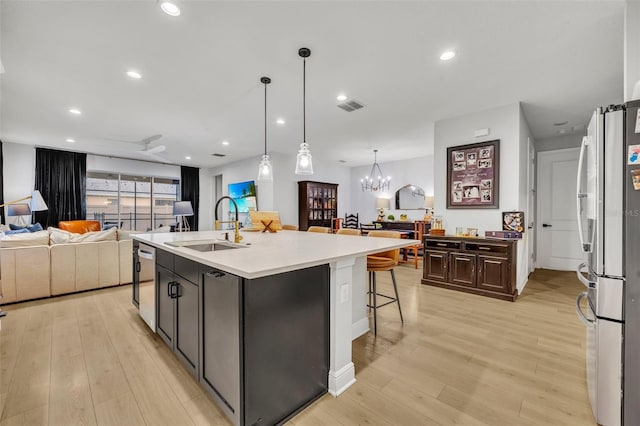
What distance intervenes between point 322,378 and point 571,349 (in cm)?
220

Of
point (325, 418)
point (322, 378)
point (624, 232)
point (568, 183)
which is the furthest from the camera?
point (568, 183)

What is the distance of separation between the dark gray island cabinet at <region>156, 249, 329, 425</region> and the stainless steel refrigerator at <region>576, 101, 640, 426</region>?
5.02 ft

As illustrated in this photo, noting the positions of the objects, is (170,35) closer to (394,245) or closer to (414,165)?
(394,245)

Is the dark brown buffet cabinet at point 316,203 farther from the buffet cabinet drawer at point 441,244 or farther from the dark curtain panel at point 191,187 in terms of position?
the dark curtain panel at point 191,187

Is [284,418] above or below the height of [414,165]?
below

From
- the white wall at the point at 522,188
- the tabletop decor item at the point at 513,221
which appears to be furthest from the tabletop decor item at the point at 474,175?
the white wall at the point at 522,188

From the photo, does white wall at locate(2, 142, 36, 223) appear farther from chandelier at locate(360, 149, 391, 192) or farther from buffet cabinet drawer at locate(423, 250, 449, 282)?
buffet cabinet drawer at locate(423, 250, 449, 282)

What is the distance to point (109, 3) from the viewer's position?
6.34 feet

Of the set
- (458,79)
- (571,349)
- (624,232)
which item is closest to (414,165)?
(458,79)

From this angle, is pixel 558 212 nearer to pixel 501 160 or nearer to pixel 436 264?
pixel 501 160

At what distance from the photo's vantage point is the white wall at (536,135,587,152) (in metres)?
5.07

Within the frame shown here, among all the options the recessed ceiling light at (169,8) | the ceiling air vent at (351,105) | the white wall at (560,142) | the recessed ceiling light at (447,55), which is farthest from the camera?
the white wall at (560,142)

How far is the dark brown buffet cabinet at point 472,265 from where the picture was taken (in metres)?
3.48

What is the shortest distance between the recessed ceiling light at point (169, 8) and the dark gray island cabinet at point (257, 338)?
1824mm
